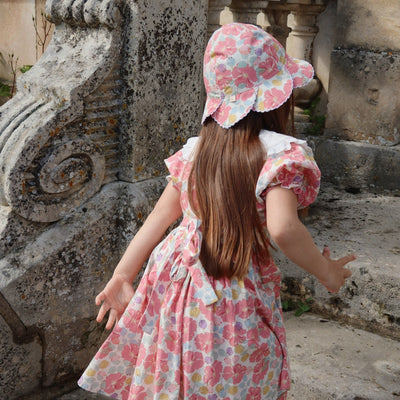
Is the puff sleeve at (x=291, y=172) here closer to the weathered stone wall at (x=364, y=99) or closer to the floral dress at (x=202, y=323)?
the floral dress at (x=202, y=323)

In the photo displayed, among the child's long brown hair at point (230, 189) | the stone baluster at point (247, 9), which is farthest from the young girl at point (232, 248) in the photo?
the stone baluster at point (247, 9)

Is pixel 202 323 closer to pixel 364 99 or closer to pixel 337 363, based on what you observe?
pixel 337 363

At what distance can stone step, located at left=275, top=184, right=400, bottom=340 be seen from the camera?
3014 mm

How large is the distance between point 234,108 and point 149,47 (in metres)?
0.88

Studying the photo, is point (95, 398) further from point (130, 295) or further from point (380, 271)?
point (380, 271)

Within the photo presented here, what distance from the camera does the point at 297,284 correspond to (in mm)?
3246

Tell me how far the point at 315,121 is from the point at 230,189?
260 centimetres

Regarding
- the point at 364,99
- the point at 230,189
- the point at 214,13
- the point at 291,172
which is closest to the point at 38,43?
the point at 214,13

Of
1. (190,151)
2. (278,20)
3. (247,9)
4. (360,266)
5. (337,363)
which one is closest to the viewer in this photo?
(190,151)

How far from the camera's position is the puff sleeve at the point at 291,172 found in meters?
1.92

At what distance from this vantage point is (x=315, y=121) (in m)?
4.48

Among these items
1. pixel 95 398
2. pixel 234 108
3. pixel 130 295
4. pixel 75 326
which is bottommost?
pixel 95 398

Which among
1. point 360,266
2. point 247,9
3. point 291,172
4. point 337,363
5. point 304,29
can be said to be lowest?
point 337,363

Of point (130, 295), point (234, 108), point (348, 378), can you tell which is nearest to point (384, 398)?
point (348, 378)
